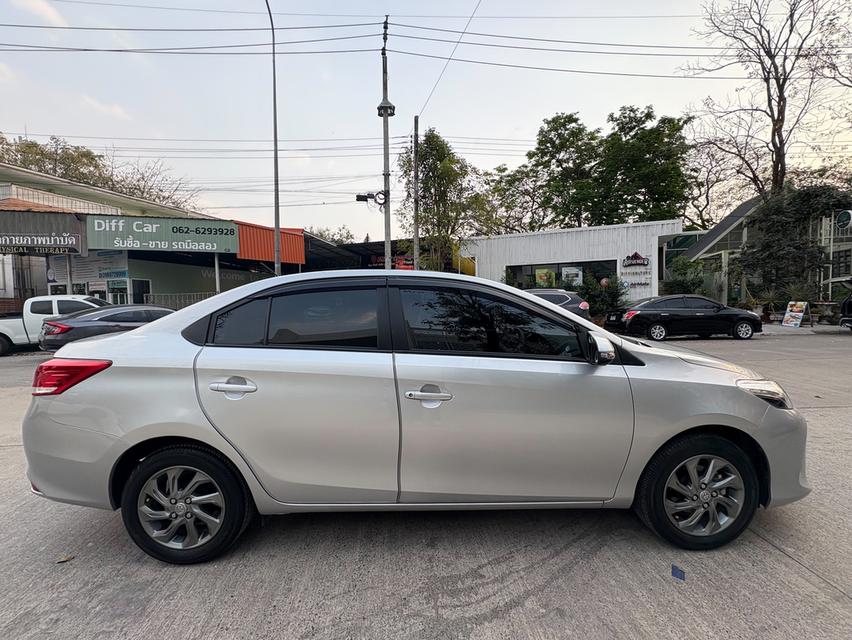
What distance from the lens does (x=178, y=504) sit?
2.57 meters

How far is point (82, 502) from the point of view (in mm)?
2570

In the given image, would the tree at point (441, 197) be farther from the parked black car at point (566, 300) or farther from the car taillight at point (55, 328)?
the car taillight at point (55, 328)

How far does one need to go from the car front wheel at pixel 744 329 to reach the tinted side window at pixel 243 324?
52.6 feet

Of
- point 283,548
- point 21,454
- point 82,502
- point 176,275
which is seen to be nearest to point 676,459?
point 283,548

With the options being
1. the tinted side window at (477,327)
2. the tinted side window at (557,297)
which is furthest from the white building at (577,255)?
the tinted side window at (477,327)

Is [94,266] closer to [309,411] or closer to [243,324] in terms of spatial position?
[243,324]

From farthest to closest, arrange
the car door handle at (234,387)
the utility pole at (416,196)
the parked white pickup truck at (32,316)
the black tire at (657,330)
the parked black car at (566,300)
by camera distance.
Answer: the utility pole at (416,196) < the black tire at (657,330) < the parked black car at (566,300) < the parked white pickup truck at (32,316) < the car door handle at (234,387)

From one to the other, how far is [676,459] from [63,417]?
3.53m

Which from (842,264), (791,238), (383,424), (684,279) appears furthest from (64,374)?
(842,264)

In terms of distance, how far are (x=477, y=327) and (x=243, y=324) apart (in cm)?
140

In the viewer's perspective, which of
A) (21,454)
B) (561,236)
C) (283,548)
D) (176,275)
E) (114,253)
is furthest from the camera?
(176,275)

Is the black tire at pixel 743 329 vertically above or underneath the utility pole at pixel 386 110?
underneath

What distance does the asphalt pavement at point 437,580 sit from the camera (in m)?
2.10

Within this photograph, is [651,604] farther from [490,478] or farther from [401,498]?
[401,498]
